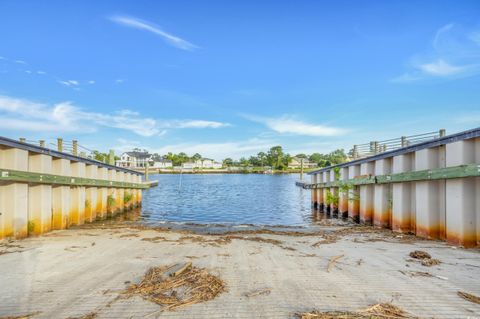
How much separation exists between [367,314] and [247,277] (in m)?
1.83

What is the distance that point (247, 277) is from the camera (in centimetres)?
447

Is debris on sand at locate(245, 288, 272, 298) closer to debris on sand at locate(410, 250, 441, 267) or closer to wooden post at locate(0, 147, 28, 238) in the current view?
debris on sand at locate(410, 250, 441, 267)

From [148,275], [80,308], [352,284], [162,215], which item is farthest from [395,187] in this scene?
[162,215]

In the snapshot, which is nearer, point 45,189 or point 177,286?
point 177,286

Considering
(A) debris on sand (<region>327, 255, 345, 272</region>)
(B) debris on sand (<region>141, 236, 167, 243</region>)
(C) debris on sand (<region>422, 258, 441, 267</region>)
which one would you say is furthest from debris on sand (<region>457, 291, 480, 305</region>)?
(B) debris on sand (<region>141, 236, 167, 243</region>)

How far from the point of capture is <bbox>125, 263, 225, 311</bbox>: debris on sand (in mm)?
3559

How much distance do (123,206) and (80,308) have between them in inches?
652

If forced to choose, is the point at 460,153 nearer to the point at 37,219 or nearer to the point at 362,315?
the point at 362,315

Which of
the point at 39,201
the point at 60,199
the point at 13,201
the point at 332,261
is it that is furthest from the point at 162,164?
the point at 332,261

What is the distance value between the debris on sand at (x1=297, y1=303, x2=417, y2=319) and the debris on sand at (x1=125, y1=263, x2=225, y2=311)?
1268 millimetres

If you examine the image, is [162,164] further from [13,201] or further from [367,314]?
[367,314]

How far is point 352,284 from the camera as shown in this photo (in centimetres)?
418

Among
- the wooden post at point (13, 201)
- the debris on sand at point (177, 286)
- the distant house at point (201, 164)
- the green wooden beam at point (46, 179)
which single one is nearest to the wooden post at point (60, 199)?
the green wooden beam at point (46, 179)

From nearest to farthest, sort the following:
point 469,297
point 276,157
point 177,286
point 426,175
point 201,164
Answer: point 469,297 < point 177,286 < point 426,175 < point 276,157 < point 201,164
